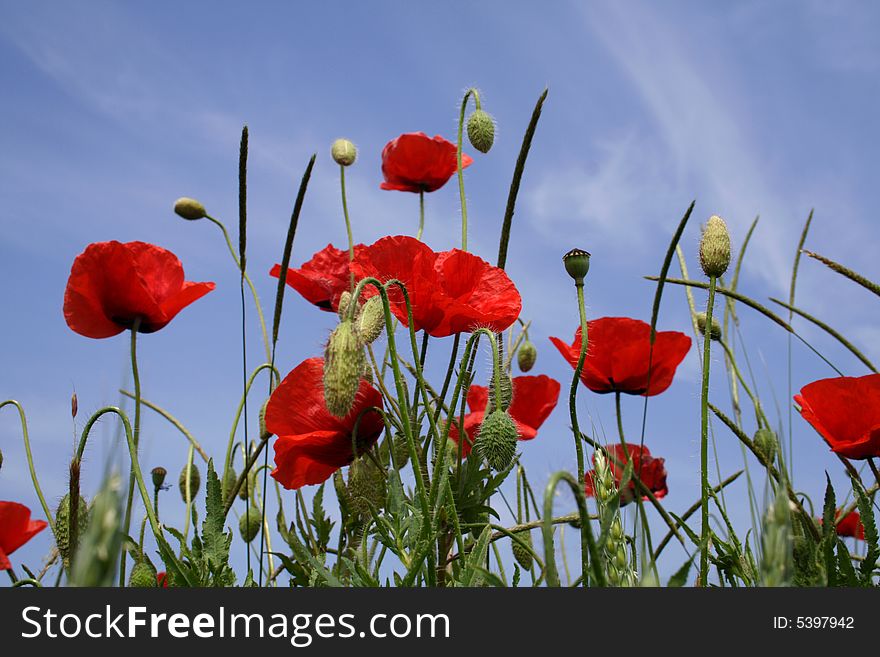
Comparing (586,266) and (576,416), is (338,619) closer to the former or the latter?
(576,416)

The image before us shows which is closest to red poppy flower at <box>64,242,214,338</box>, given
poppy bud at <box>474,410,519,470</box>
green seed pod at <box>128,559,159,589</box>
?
green seed pod at <box>128,559,159,589</box>

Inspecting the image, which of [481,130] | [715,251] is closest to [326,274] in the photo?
[481,130]

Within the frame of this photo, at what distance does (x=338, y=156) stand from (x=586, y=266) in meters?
1.09

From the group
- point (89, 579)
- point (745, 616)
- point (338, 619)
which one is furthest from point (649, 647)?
point (89, 579)

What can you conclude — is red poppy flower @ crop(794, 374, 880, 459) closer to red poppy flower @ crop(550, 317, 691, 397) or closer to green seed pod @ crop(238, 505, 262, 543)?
red poppy flower @ crop(550, 317, 691, 397)

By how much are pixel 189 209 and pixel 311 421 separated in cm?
96

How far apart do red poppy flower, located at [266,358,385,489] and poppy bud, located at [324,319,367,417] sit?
0.35 metres

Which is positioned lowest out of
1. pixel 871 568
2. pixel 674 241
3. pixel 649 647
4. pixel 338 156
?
pixel 649 647

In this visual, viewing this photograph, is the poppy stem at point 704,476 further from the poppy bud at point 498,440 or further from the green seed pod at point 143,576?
the green seed pod at point 143,576

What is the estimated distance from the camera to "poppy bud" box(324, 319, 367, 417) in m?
1.34

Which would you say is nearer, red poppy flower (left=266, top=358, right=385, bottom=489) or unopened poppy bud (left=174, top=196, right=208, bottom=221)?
red poppy flower (left=266, top=358, right=385, bottom=489)

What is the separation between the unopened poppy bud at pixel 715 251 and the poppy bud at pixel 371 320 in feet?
1.99

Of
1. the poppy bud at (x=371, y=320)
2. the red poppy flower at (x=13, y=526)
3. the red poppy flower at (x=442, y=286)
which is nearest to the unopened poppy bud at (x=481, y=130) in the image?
the red poppy flower at (x=442, y=286)

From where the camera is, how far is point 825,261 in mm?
1674
